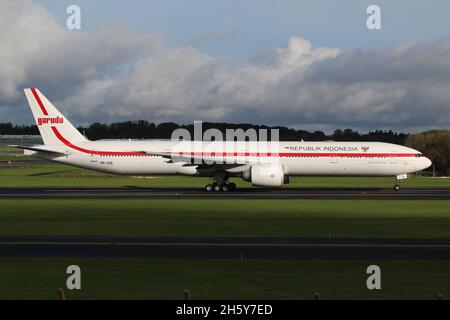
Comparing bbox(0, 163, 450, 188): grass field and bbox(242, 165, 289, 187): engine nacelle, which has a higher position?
bbox(242, 165, 289, 187): engine nacelle

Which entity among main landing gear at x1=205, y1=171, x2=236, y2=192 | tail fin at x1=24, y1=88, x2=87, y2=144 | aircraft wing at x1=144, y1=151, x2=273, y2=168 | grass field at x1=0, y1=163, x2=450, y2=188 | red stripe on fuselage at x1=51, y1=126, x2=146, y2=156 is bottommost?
grass field at x1=0, y1=163, x2=450, y2=188

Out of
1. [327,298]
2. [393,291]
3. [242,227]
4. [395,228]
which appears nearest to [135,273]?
[327,298]

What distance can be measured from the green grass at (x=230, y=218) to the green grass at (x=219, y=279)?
7.70m

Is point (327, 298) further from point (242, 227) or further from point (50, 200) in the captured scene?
point (50, 200)

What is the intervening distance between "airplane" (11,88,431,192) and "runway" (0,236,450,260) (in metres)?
28.3

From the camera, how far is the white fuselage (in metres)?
56.9

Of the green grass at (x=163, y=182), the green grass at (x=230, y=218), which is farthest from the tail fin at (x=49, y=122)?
the green grass at (x=230, y=218)

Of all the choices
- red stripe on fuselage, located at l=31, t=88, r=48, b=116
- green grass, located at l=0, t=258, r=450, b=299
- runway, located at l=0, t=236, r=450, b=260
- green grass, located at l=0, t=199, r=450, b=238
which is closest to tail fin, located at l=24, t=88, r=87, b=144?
red stripe on fuselage, located at l=31, t=88, r=48, b=116

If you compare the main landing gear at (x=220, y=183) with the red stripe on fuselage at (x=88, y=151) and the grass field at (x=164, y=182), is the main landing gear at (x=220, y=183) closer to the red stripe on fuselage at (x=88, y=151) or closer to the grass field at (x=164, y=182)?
the red stripe on fuselage at (x=88, y=151)

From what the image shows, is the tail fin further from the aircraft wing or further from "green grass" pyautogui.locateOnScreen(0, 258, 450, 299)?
"green grass" pyautogui.locateOnScreen(0, 258, 450, 299)

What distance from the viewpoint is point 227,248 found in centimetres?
2462

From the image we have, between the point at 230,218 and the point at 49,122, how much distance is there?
29.9 m

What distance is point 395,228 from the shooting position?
3148cm
